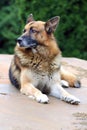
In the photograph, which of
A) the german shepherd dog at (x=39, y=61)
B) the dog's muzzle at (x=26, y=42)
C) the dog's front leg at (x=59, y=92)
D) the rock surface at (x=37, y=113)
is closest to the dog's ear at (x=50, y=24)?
the german shepherd dog at (x=39, y=61)

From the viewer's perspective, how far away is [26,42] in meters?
6.88

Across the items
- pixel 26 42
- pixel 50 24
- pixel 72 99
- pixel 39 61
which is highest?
pixel 50 24

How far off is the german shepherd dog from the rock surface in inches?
8.2

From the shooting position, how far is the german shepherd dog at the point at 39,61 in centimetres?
693

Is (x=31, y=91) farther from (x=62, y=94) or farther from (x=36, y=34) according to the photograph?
(x=36, y=34)

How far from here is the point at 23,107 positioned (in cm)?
616

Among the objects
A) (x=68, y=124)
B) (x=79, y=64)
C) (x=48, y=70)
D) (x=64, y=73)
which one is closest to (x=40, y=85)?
(x=48, y=70)

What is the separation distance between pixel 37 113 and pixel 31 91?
Answer: 77 cm

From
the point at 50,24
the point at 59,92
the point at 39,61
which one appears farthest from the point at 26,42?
the point at 59,92

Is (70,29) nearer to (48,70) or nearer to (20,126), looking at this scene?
(48,70)

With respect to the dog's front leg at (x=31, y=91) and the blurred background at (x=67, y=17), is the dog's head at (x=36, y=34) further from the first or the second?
the blurred background at (x=67, y=17)

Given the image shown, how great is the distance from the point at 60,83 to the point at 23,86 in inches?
27.9

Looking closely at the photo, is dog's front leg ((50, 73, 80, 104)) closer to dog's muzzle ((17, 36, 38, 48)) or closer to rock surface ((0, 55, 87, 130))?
rock surface ((0, 55, 87, 130))

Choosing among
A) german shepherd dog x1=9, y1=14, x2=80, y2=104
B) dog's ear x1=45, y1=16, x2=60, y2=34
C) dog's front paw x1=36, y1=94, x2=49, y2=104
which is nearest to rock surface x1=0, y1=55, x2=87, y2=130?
dog's front paw x1=36, y1=94, x2=49, y2=104
